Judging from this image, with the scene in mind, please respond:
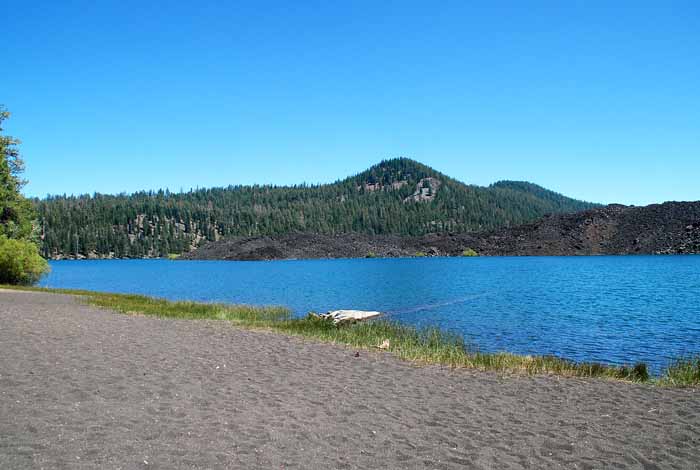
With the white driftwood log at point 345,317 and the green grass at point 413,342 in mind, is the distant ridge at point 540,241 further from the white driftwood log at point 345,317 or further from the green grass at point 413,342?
the green grass at point 413,342

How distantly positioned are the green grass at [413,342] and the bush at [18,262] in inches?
725

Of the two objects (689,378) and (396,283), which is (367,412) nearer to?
(689,378)

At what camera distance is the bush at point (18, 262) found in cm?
5069

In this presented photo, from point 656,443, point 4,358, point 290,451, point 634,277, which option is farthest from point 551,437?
point 634,277

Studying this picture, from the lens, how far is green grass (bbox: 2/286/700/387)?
59.3 ft

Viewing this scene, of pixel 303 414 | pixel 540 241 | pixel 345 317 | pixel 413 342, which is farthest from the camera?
pixel 540 241

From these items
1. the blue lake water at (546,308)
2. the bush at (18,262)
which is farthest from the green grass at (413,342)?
the bush at (18,262)

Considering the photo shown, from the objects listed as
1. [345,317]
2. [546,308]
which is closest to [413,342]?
[345,317]

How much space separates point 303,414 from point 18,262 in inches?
2041

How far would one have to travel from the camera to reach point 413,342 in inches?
974

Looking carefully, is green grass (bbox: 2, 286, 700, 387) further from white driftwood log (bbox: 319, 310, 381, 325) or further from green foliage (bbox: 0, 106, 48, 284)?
green foliage (bbox: 0, 106, 48, 284)

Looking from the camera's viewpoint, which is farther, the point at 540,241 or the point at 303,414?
the point at 540,241

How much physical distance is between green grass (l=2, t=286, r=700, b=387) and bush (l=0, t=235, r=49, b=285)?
725 inches

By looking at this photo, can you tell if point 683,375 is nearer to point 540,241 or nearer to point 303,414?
point 303,414
